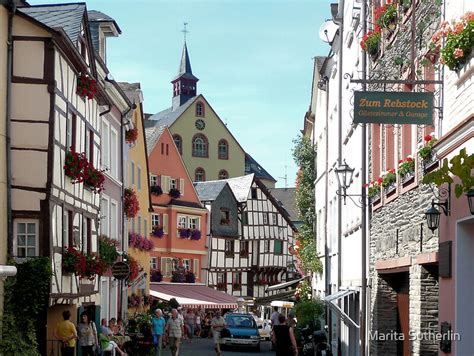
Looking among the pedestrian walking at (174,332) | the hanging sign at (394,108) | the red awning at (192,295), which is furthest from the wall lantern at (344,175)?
the red awning at (192,295)

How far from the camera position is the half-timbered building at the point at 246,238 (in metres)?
64.9

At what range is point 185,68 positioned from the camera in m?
93.8

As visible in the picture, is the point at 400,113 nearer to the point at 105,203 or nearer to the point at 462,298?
the point at 462,298

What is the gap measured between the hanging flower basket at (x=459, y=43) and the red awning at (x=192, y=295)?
36.7 metres

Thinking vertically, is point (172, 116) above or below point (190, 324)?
above

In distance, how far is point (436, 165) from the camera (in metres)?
13.6

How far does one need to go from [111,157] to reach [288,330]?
12.0m

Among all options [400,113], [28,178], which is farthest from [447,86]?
[28,178]

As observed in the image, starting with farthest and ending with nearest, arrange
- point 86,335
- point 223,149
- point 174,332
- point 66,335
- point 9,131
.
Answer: point 223,149 → point 174,332 → point 86,335 → point 66,335 → point 9,131

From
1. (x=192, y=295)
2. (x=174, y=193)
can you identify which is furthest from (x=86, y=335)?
(x=174, y=193)

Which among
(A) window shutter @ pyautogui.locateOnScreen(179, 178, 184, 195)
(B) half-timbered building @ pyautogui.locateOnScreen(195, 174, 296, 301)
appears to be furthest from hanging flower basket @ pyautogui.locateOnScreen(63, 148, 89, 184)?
(B) half-timbered building @ pyautogui.locateOnScreen(195, 174, 296, 301)

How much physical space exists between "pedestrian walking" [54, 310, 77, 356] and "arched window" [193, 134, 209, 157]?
63.0 metres

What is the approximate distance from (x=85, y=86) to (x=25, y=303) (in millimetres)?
5746

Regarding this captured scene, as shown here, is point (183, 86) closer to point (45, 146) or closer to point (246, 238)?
point (246, 238)
